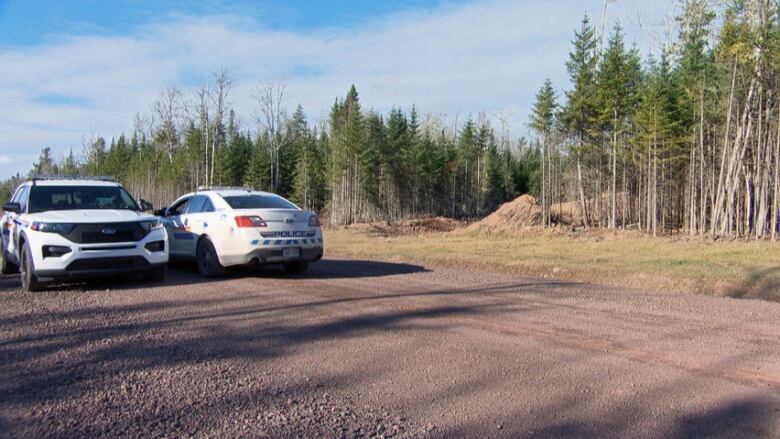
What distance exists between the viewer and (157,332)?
21.2ft

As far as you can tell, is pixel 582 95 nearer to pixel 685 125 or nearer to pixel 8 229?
pixel 685 125

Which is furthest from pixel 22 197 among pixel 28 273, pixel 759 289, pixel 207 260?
pixel 759 289

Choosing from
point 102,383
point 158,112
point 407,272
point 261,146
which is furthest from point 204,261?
point 158,112

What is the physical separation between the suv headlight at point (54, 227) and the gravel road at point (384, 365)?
97 centimetres

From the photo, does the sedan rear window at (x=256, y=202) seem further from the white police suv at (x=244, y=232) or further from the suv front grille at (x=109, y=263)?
the suv front grille at (x=109, y=263)

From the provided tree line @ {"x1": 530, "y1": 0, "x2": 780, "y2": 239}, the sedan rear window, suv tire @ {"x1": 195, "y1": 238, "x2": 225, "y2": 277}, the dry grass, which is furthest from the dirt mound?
suv tire @ {"x1": 195, "y1": 238, "x2": 225, "y2": 277}

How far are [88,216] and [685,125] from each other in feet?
114

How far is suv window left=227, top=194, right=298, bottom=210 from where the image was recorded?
1096cm

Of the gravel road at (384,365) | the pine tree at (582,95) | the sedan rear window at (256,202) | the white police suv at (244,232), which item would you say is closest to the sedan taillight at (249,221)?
the white police suv at (244,232)

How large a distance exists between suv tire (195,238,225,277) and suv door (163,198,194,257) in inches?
16.7

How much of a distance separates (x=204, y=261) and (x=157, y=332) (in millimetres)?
4681

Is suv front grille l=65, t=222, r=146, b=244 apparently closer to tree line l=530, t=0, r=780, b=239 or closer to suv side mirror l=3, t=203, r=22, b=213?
suv side mirror l=3, t=203, r=22, b=213

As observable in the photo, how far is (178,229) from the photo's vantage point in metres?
12.0

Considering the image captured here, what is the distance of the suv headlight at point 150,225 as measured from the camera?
9727 millimetres
